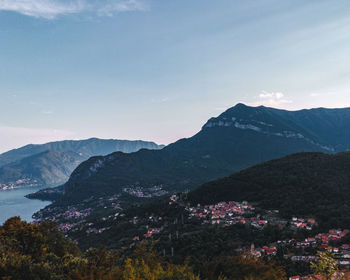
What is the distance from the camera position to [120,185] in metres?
198

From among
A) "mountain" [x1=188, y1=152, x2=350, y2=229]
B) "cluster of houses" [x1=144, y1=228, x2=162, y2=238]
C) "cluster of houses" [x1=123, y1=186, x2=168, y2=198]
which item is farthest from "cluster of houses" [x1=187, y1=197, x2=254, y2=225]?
"cluster of houses" [x1=123, y1=186, x2=168, y2=198]

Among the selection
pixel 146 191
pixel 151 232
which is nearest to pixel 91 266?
pixel 151 232

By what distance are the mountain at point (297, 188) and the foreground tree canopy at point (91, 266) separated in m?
42.0

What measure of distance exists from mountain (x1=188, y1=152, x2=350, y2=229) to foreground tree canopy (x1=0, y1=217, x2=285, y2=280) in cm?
4199

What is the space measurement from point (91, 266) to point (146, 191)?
15112cm

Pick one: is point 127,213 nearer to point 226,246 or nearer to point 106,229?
point 106,229

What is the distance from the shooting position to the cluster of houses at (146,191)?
155 meters

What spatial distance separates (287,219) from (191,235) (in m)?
25.4

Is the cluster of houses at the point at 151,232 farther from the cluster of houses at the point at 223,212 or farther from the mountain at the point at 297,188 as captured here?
the mountain at the point at 297,188

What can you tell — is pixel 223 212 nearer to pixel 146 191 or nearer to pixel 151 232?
pixel 151 232

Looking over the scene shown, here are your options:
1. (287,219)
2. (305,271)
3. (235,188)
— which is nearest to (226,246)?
(305,271)

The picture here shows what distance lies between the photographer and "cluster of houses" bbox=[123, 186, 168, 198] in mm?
155387

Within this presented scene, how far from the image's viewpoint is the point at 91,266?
18.5 m

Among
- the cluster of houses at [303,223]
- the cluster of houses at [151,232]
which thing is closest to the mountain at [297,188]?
the cluster of houses at [303,223]
